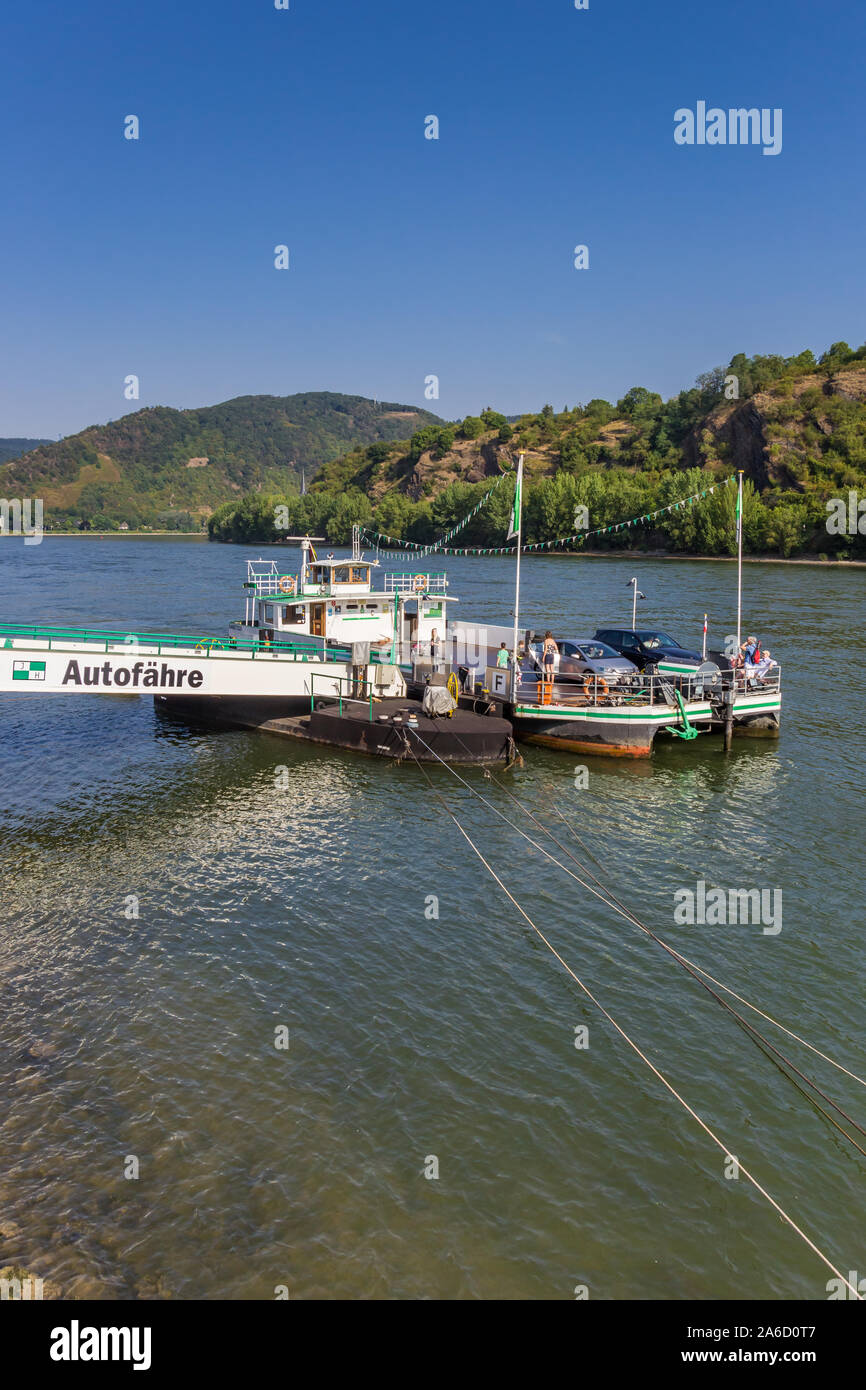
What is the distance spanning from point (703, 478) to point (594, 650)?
102734 mm

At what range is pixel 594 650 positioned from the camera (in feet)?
101

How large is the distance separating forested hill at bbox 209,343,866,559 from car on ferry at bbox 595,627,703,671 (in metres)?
61.4

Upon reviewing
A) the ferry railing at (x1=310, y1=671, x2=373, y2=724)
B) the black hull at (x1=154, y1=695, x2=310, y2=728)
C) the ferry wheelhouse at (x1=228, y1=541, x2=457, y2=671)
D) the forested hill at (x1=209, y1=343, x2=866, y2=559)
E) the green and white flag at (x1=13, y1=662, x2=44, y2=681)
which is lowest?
the black hull at (x1=154, y1=695, x2=310, y2=728)

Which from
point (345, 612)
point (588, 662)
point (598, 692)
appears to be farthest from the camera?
point (345, 612)

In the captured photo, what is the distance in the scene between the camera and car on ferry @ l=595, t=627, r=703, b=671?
31047 mm

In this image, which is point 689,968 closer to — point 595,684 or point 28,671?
point 595,684

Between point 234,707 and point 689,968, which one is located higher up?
point 234,707

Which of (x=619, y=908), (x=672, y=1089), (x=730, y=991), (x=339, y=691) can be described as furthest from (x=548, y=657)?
(x=672, y=1089)

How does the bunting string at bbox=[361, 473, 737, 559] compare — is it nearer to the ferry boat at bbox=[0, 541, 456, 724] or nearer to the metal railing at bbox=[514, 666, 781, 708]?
the ferry boat at bbox=[0, 541, 456, 724]

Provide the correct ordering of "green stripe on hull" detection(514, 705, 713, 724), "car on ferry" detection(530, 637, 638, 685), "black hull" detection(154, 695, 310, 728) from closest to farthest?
1. "green stripe on hull" detection(514, 705, 713, 724)
2. "car on ferry" detection(530, 637, 638, 685)
3. "black hull" detection(154, 695, 310, 728)

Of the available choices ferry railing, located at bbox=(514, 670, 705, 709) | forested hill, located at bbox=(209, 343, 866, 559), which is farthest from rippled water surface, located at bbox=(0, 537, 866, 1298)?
forested hill, located at bbox=(209, 343, 866, 559)

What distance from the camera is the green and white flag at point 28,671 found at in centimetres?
2283

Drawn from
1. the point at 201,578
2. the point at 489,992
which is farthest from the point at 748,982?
the point at 201,578
